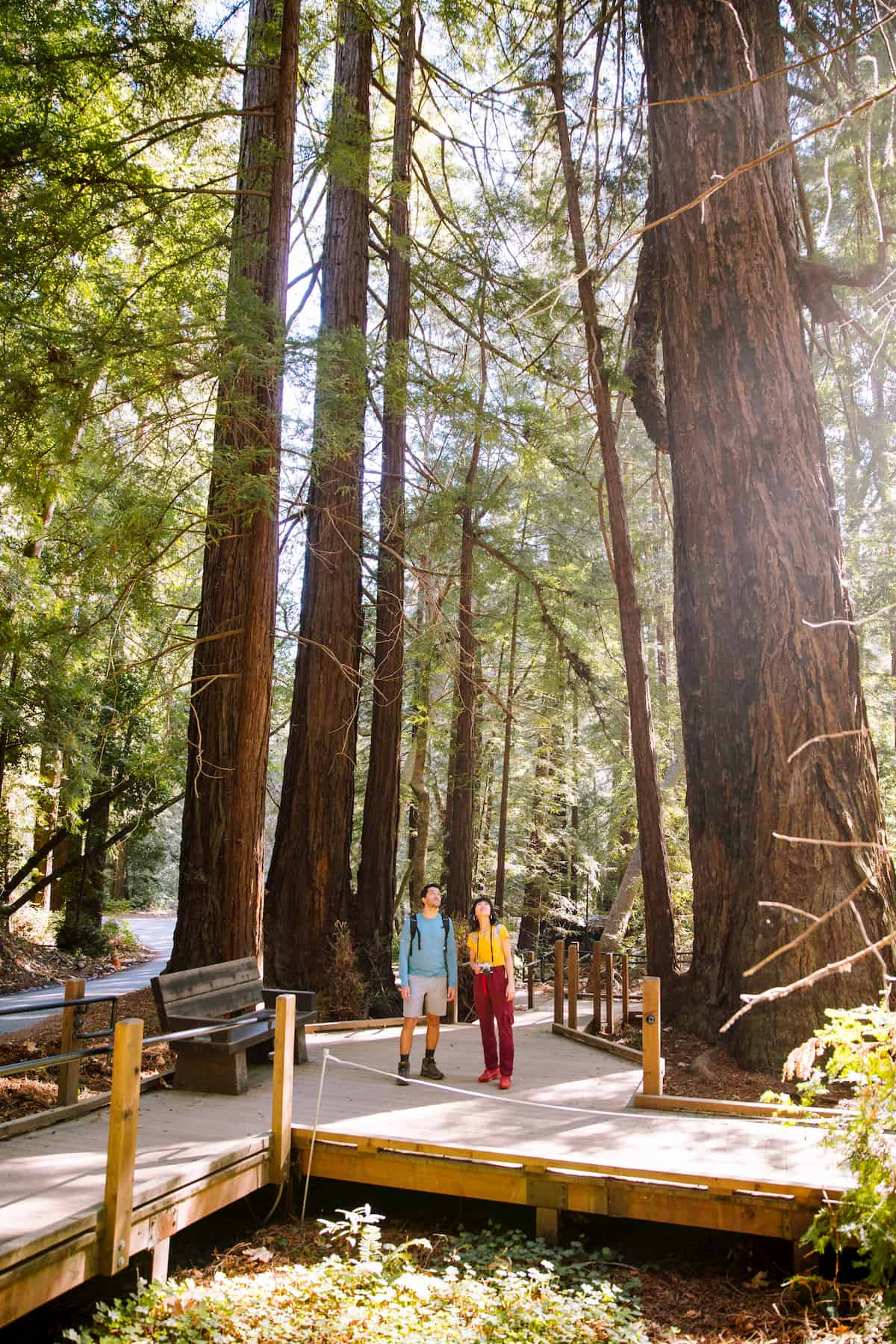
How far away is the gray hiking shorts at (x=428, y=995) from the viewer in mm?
7391

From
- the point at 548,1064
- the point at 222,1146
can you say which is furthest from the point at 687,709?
the point at 222,1146

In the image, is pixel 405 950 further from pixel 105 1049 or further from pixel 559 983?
pixel 559 983

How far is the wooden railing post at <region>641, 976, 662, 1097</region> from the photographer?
259 inches

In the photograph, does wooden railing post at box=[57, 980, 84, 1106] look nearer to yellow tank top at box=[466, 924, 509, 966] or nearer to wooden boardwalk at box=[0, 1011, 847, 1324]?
wooden boardwalk at box=[0, 1011, 847, 1324]

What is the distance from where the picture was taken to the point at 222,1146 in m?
5.33

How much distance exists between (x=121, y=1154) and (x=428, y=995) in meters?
3.51

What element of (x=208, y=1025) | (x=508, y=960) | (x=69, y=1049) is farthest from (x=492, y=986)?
(x=69, y=1049)

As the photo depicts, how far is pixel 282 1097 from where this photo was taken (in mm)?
5617

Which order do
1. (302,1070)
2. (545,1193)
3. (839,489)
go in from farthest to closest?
(839,489), (302,1070), (545,1193)

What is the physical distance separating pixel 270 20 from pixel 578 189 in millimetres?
4419

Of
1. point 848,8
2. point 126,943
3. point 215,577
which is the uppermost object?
point 848,8

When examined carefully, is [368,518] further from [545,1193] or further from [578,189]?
[545,1193]

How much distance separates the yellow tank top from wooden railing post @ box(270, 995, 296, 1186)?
75.5 inches

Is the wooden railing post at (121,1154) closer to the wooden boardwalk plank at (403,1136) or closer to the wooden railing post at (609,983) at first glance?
the wooden boardwalk plank at (403,1136)
